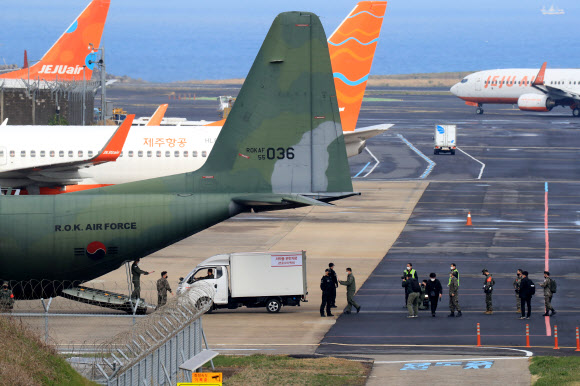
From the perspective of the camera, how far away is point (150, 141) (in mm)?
47156

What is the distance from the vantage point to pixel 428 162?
80625 mm

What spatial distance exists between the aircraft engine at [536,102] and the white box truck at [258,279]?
103084 millimetres

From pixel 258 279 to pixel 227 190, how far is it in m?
4.70

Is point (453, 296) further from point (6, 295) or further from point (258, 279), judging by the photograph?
point (6, 295)

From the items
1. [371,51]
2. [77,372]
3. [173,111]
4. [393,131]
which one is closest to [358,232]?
[371,51]

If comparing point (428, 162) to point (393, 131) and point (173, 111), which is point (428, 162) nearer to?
point (393, 131)

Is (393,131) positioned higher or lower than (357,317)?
higher

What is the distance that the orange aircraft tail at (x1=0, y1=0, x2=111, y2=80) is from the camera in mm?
73750

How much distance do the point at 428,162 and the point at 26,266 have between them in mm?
57895

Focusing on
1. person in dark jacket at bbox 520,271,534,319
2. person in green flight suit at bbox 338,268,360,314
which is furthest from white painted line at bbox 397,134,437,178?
person in dark jacket at bbox 520,271,534,319

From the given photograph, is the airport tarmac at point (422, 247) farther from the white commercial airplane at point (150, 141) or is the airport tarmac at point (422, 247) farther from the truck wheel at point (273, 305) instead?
the white commercial airplane at point (150, 141)

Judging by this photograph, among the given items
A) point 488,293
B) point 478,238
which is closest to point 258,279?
point 488,293

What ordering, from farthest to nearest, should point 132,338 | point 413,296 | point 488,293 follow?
point 488,293 < point 413,296 < point 132,338

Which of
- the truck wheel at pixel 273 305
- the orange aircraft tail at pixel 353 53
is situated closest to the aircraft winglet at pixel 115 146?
the truck wheel at pixel 273 305
